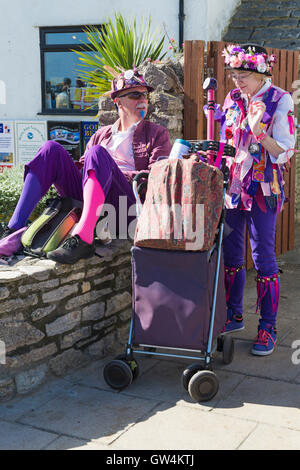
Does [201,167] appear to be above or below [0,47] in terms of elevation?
below

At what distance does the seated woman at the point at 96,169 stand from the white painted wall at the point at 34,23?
17.7 ft

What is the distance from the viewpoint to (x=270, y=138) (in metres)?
3.93

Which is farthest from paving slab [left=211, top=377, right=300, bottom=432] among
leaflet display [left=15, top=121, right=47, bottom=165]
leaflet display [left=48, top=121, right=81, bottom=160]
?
leaflet display [left=15, top=121, right=47, bottom=165]

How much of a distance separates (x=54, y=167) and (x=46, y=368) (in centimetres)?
133

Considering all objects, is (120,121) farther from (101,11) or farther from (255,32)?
(101,11)

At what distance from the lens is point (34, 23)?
10945mm

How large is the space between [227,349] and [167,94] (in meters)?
2.43

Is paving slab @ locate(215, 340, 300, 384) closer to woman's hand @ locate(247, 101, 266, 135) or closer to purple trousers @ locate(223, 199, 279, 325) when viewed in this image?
purple trousers @ locate(223, 199, 279, 325)

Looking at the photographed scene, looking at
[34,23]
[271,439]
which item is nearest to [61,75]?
[34,23]

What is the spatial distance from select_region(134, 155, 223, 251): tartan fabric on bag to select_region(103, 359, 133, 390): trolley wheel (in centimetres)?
72

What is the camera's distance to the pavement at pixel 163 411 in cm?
311

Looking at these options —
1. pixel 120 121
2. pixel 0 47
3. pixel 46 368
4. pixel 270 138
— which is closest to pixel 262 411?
pixel 46 368

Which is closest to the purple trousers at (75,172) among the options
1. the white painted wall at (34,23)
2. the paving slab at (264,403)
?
the paving slab at (264,403)

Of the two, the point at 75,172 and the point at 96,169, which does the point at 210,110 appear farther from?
the point at 75,172
